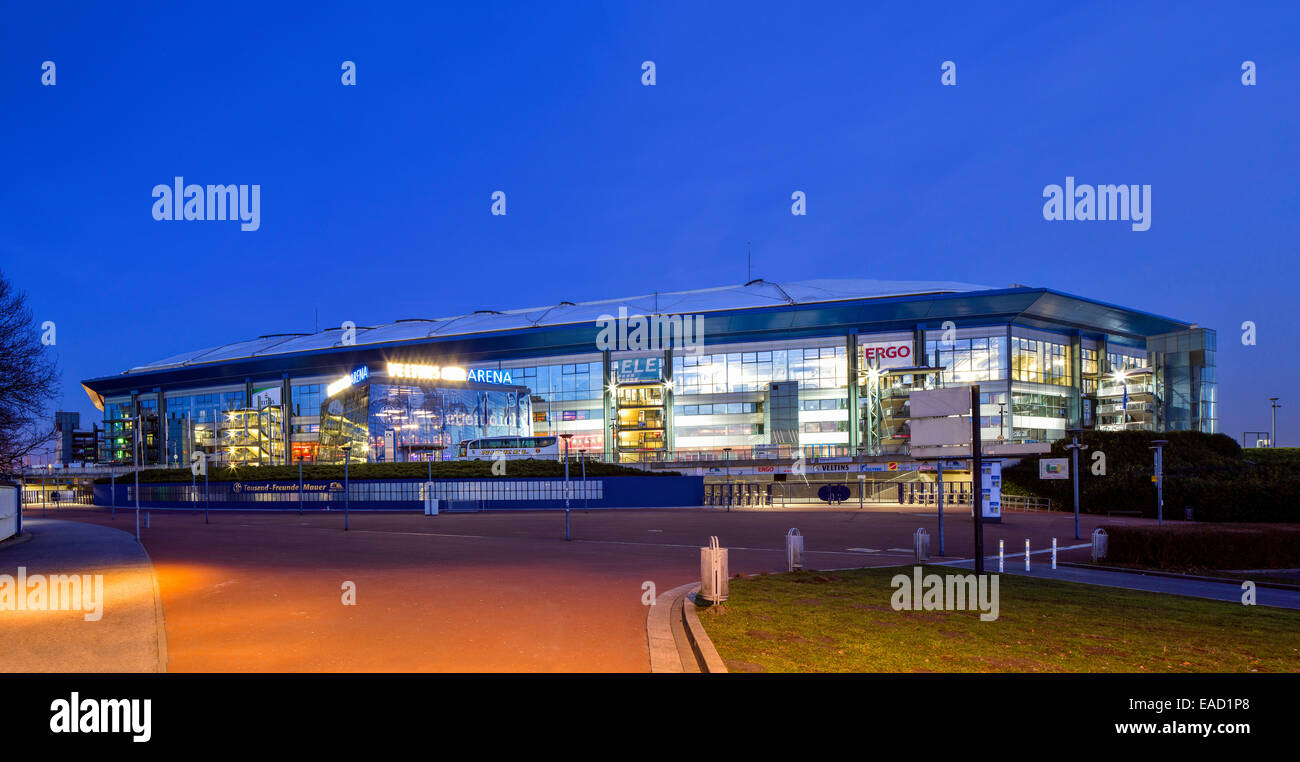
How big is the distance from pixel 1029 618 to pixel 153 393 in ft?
440

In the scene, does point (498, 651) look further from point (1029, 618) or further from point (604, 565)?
point (604, 565)

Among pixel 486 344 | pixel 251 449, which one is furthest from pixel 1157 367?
Answer: pixel 251 449

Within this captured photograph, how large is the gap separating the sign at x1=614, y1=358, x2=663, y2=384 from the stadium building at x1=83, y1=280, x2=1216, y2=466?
0.17 meters

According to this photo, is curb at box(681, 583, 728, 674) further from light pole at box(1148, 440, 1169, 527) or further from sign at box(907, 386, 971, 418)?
light pole at box(1148, 440, 1169, 527)

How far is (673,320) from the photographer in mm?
87500

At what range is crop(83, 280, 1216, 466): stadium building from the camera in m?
76.2

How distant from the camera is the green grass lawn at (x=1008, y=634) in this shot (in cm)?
852

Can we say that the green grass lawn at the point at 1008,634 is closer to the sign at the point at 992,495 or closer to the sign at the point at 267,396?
the sign at the point at 992,495

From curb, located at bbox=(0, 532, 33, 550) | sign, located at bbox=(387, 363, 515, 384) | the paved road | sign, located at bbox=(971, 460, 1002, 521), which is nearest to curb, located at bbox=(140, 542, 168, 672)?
the paved road

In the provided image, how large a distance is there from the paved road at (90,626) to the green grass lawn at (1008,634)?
796 centimetres

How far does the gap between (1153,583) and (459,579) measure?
52.2 ft

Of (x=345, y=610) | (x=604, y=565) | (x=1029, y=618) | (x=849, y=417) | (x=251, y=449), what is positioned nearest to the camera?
(x=1029, y=618)

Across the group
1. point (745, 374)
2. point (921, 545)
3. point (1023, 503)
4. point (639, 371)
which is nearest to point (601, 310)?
point (639, 371)

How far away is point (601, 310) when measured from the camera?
97625 mm
